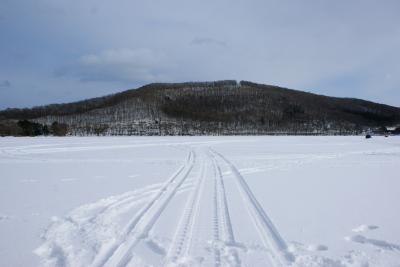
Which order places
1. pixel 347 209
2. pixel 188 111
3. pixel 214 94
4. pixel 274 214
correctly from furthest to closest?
pixel 214 94 < pixel 188 111 < pixel 347 209 < pixel 274 214

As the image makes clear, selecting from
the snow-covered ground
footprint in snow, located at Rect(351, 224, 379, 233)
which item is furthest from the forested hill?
footprint in snow, located at Rect(351, 224, 379, 233)

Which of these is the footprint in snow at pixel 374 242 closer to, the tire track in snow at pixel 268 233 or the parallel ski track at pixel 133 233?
the tire track in snow at pixel 268 233

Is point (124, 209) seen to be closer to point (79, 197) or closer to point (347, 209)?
point (79, 197)

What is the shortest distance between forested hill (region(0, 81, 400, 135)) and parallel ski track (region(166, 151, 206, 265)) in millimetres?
122063

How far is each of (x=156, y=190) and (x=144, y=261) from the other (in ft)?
16.1

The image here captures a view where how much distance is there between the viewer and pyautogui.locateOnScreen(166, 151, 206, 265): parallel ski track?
455 centimetres

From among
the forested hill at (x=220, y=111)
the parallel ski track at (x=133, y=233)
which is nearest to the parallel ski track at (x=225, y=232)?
the parallel ski track at (x=133, y=233)

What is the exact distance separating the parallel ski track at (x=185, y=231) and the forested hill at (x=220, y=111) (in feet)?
400

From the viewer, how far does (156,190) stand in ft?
30.2

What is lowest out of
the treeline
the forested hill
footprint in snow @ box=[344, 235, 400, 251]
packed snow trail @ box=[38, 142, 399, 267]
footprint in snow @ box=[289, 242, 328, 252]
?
footprint in snow @ box=[344, 235, 400, 251]

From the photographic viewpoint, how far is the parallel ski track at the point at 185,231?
14.9ft

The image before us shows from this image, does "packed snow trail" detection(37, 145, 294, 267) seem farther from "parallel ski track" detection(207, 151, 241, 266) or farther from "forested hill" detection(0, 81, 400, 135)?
"forested hill" detection(0, 81, 400, 135)

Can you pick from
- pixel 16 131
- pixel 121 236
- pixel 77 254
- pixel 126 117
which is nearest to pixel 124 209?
pixel 121 236

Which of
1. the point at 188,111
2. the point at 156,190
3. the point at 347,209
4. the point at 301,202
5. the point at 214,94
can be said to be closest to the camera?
the point at 347,209
